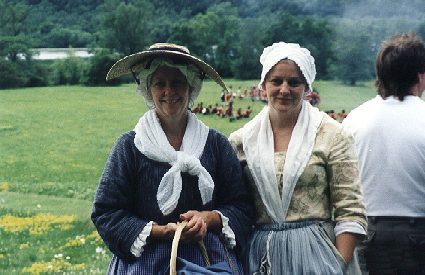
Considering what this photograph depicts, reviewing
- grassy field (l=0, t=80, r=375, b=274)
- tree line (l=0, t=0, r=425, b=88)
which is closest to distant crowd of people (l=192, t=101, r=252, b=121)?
grassy field (l=0, t=80, r=375, b=274)

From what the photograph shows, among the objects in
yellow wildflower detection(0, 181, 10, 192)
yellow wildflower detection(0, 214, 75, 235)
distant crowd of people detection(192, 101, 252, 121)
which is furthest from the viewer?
distant crowd of people detection(192, 101, 252, 121)

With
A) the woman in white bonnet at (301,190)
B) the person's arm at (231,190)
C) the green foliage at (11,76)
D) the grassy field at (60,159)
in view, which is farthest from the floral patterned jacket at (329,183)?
the green foliage at (11,76)

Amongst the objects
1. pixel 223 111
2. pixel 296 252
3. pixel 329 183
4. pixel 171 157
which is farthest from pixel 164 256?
pixel 223 111

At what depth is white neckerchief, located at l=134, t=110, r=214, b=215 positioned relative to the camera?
2518mm

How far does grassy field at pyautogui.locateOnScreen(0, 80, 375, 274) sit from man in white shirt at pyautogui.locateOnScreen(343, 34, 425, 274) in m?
2.93

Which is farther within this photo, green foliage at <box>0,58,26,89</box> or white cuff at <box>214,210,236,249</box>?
green foliage at <box>0,58,26,89</box>

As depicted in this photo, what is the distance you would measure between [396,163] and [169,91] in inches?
43.0

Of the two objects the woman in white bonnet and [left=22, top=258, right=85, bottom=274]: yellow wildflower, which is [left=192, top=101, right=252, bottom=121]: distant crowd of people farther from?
the woman in white bonnet

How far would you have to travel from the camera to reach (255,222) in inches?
109

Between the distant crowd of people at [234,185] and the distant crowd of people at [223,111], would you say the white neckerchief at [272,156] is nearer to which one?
the distant crowd of people at [234,185]

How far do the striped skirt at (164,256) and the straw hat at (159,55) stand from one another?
23.9 inches

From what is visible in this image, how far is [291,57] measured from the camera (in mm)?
2664

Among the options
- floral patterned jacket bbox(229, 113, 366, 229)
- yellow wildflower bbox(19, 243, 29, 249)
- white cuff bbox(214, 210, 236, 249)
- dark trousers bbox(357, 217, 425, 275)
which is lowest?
yellow wildflower bbox(19, 243, 29, 249)

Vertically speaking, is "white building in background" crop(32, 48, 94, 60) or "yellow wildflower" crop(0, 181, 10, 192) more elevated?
"white building in background" crop(32, 48, 94, 60)
